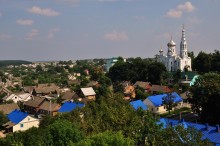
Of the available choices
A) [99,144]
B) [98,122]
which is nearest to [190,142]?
[99,144]

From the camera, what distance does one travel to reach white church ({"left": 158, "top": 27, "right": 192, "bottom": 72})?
65938mm

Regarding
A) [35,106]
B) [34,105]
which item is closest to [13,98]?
[34,105]

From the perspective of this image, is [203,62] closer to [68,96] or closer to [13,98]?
[68,96]

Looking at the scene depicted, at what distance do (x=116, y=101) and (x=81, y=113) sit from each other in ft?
12.1

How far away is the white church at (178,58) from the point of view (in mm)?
65938

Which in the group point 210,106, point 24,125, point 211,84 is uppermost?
point 211,84

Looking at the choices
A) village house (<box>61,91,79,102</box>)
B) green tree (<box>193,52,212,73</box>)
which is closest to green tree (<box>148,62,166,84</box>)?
green tree (<box>193,52,212,73</box>)

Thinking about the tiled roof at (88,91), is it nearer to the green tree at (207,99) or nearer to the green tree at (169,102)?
the green tree at (169,102)

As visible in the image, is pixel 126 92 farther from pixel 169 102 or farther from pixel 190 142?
pixel 190 142

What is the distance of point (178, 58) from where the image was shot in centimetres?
6600

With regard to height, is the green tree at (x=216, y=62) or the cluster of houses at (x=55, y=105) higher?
the green tree at (x=216, y=62)

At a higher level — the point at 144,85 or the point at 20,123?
the point at 144,85

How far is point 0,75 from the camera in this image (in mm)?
99750

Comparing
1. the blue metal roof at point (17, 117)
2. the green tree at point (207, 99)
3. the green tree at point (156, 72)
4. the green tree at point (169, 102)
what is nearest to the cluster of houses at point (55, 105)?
the blue metal roof at point (17, 117)
